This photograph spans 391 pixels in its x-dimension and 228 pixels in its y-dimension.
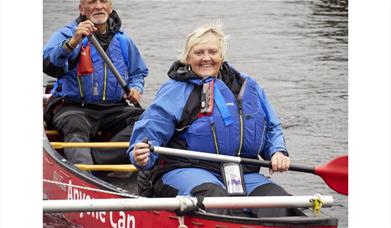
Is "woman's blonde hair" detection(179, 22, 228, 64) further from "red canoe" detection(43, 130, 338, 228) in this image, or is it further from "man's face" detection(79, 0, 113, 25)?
"man's face" detection(79, 0, 113, 25)

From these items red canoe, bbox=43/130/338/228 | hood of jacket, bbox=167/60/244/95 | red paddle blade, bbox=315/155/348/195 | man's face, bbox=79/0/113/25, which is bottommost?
red canoe, bbox=43/130/338/228

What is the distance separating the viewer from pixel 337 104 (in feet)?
32.1

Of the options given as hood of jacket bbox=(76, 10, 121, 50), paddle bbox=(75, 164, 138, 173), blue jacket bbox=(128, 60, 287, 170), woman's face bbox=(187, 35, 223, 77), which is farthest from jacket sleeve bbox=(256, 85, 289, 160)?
hood of jacket bbox=(76, 10, 121, 50)

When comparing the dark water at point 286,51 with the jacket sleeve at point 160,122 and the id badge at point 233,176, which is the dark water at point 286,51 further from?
the jacket sleeve at point 160,122

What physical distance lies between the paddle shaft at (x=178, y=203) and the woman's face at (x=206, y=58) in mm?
707

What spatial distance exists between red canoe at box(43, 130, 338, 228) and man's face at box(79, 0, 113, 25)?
0.77 meters

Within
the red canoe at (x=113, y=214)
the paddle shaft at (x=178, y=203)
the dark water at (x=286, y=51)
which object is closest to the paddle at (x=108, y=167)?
the red canoe at (x=113, y=214)

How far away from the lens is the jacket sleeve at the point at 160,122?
4809mm

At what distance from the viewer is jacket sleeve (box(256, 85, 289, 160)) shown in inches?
195

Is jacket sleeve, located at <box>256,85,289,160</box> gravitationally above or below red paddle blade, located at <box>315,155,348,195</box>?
above

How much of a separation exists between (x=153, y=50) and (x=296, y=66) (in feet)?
5.26

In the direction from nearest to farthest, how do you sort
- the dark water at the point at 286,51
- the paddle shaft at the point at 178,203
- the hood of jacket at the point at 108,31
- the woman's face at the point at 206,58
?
1. the paddle shaft at the point at 178,203
2. the woman's face at the point at 206,58
3. the hood of jacket at the point at 108,31
4. the dark water at the point at 286,51
